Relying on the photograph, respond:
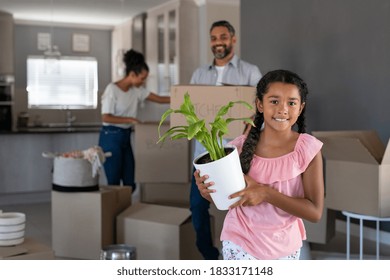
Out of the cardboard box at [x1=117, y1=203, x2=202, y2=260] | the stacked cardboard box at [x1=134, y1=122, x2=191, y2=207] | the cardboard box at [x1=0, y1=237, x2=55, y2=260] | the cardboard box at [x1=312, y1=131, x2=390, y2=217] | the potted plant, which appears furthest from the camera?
the stacked cardboard box at [x1=134, y1=122, x2=191, y2=207]

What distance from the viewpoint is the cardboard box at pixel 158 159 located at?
11.4ft

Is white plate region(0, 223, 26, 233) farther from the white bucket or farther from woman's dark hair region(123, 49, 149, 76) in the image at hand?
woman's dark hair region(123, 49, 149, 76)

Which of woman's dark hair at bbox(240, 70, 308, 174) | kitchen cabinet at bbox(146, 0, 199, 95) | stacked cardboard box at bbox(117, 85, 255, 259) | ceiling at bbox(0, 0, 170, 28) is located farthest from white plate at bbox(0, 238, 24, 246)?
ceiling at bbox(0, 0, 170, 28)

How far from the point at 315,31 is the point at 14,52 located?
4950mm

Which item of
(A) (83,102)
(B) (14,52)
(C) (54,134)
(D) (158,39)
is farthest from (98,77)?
(C) (54,134)

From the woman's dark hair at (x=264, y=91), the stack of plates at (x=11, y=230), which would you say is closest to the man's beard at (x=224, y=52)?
the stack of plates at (x=11, y=230)

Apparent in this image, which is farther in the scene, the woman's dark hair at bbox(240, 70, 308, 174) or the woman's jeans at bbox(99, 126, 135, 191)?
the woman's jeans at bbox(99, 126, 135, 191)

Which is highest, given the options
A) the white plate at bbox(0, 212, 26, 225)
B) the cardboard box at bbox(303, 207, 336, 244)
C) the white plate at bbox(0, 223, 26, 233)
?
the white plate at bbox(0, 212, 26, 225)

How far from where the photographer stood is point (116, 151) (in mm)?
3930

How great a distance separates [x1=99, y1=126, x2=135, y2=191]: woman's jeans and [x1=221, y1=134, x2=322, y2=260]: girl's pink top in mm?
2620

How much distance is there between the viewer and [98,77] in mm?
8672

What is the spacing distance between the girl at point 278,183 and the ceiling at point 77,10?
5492 mm

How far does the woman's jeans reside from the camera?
155 inches

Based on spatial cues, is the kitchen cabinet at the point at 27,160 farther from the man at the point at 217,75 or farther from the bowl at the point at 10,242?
the bowl at the point at 10,242
